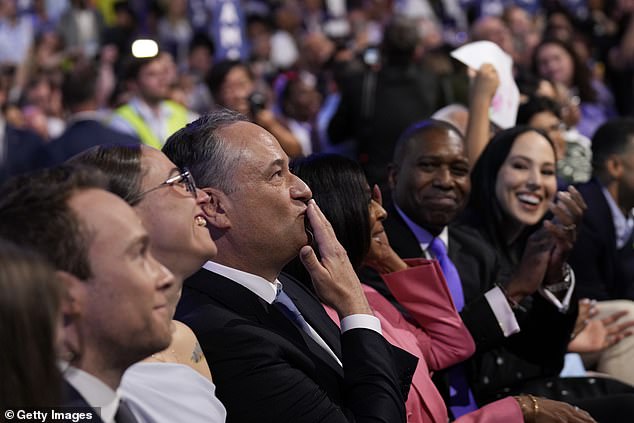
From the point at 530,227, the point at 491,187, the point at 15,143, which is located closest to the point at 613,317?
the point at 530,227

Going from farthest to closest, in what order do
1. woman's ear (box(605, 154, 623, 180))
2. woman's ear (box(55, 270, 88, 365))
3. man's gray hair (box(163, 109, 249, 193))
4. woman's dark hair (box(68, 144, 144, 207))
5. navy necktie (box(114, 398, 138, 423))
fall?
woman's ear (box(605, 154, 623, 180)) < man's gray hair (box(163, 109, 249, 193)) < woman's dark hair (box(68, 144, 144, 207)) < navy necktie (box(114, 398, 138, 423)) < woman's ear (box(55, 270, 88, 365))

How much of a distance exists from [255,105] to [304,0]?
759cm

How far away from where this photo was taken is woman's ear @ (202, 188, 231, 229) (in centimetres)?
306

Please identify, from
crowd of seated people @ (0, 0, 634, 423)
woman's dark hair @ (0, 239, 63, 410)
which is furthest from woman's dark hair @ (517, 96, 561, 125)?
woman's dark hair @ (0, 239, 63, 410)

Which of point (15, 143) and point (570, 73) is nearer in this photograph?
point (570, 73)

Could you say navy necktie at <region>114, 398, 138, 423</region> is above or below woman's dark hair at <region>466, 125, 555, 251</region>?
above

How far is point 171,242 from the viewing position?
260 centimetres

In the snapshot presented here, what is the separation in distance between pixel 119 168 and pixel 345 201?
1.06 metres

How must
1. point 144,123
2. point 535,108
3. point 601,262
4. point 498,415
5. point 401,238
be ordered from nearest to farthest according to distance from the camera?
1. point 498,415
2. point 401,238
3. point 601,262
4. point 535,108
5. point 144,123

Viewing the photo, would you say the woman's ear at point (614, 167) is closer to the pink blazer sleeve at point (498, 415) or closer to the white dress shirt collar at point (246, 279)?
the pink blazer sleeve at point (498, 415)

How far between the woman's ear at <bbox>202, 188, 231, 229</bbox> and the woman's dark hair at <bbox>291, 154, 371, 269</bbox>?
51 centimetres

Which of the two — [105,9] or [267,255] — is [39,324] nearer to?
[267,255]

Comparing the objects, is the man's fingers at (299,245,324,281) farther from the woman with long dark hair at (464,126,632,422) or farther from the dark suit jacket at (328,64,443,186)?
the dark suit jacket at (328,64,443,186)

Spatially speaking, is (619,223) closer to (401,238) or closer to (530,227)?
(530,227)
